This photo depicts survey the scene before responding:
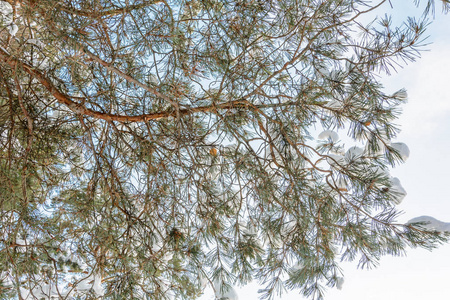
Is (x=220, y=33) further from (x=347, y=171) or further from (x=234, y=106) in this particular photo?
(x=347, y=171)

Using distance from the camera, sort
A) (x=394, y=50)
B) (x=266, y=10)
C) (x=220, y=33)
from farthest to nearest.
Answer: (x=220, y=33), (x=266, y=10), (x=394, y=50)

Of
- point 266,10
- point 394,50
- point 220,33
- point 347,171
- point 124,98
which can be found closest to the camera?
point 394,50

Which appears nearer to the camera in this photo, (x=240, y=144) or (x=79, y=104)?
(x=79, y=104)

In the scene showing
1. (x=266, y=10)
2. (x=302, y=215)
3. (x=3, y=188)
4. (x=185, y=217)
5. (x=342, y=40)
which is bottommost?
(x=302, y=215)

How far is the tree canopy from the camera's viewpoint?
1.40 meters

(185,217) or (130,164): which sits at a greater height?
(130,164)

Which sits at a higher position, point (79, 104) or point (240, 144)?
point (79, 104)

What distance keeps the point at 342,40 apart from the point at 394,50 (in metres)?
0.30

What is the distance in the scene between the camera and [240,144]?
156 centimetres

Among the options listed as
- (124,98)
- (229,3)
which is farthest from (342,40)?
(124,98)

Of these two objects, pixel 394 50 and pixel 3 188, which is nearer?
pixel 394 50

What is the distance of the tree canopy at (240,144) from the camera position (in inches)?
55.2

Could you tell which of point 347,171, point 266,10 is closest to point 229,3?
point 266,10

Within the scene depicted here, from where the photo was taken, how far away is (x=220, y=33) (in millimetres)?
1676
